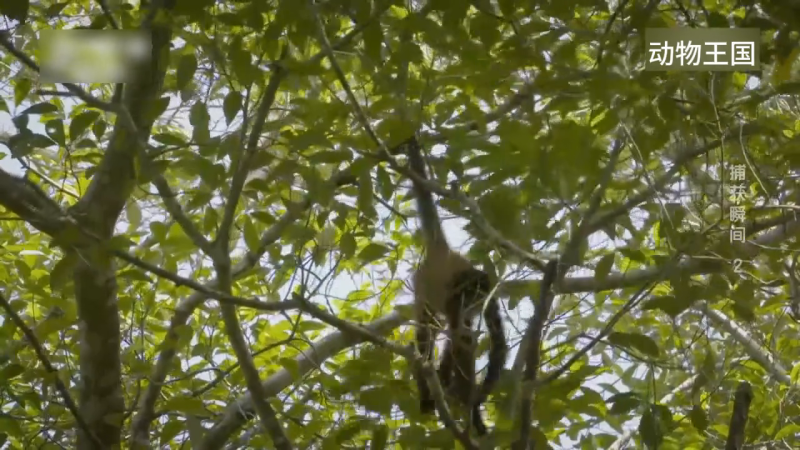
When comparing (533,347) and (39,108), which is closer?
(533,347)

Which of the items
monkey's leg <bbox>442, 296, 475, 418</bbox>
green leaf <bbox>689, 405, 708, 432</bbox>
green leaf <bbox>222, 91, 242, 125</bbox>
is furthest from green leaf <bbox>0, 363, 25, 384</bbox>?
green leaf <bbox>689, 405, 708, 432</bbox>

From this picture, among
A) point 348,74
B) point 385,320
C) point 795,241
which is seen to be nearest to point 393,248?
point 385,320

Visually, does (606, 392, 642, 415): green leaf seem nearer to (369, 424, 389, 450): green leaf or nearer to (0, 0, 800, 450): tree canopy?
(0, 0, 800, 450): tree canopy

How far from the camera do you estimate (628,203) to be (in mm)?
782

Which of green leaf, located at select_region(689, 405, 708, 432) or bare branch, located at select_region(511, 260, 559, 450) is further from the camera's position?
green leaf, located at select_region(689, 405, 708, 432)

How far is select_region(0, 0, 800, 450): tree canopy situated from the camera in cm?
A: 75

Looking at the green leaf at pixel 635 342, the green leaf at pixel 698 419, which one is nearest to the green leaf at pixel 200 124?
the green leaf at pixel 635 342

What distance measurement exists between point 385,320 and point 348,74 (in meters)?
0.32

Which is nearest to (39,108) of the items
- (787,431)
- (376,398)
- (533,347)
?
(376,398)

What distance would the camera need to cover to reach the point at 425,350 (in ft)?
2.67

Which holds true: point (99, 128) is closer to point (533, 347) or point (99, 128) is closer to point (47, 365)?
point (47, 365)

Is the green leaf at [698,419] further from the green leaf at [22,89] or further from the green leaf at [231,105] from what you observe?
the green leaf at [22,89]

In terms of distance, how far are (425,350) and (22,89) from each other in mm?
576

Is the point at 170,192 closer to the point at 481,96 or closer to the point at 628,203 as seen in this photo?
the point at 481,96
